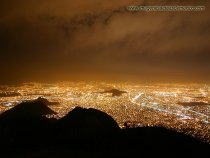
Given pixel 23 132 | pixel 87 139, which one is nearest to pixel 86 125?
pixel 87 139

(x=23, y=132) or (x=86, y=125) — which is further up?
(x=86, y=125)

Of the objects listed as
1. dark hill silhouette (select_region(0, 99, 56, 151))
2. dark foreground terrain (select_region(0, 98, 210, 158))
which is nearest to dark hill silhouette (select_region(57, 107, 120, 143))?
dark foreground terrain (select_region(0, 98, 210, 158))

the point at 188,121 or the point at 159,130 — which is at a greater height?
the point at 159,130

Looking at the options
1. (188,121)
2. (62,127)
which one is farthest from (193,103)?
(62,127)

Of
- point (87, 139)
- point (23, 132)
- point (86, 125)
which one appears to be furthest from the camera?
point (86, 125)

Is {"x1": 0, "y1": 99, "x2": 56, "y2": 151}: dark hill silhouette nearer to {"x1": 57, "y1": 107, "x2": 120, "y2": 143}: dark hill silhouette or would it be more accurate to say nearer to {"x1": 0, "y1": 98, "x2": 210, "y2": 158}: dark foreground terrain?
{"x1": 0, "y1": 98, "x2": 210, "y2": 158}: dark foreground terrain

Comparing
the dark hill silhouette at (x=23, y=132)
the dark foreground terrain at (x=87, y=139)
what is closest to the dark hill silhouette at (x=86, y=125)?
the dark foreground terrain at (x=87, y=139)

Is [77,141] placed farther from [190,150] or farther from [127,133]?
[190,150]

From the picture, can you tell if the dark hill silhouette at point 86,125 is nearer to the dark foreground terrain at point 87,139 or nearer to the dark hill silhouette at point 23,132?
the dark foreground terrain at point 87,139

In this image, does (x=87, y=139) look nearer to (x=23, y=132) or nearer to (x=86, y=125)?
(x=86, y=125)
